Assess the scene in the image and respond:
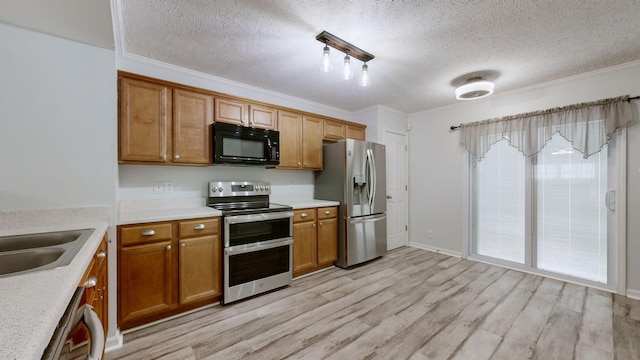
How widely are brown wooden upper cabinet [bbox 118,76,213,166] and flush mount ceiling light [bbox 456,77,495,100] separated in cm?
278

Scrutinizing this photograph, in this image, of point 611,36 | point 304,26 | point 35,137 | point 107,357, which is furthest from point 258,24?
point 611,36

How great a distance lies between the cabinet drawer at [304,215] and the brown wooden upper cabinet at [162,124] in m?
1.12

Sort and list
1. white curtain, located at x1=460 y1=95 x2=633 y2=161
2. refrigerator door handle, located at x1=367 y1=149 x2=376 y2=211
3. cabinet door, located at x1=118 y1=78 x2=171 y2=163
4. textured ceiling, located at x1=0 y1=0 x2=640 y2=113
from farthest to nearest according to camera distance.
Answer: refrigerator door handle, located at x1=367 y1=149 x2=376 y2=211 → white curtain, located at x1=460 y1=95 x2=633 y2=161 → cabinet door, located at x1=118 y1=78 x2=171 y2=163 → textured ceiling, located at x1=0 y1=0 x2=640 y2=113

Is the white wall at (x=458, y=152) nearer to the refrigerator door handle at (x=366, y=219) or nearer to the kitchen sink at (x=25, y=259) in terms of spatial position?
the refrigerator door handle at (x=366, y=219)

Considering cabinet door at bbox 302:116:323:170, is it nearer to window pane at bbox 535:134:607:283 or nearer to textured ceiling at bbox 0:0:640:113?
textured ceiling at bbox 0:0:640:113

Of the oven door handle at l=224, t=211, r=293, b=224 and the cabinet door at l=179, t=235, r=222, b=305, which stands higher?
the oven door handle at l=224, t=211, r=293, b=224

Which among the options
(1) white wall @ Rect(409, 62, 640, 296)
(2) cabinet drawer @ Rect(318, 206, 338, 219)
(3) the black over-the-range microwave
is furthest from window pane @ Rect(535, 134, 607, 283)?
(3) the black over-the-range microwave

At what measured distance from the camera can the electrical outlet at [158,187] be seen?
257cm

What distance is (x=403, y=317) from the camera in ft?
7.36

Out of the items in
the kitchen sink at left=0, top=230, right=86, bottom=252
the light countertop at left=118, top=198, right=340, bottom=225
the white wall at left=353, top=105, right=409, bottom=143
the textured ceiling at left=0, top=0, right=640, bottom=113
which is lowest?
the kitchen sink at left=0, top=230, right=86, bottom=252

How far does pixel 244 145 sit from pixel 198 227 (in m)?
0.98

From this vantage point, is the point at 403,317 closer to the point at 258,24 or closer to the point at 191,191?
the point at 191,191

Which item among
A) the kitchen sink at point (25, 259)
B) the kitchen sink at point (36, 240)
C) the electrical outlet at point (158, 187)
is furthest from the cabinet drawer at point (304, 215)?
the kitchen sink at point (25, 259)

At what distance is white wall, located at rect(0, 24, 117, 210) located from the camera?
5.19ft
